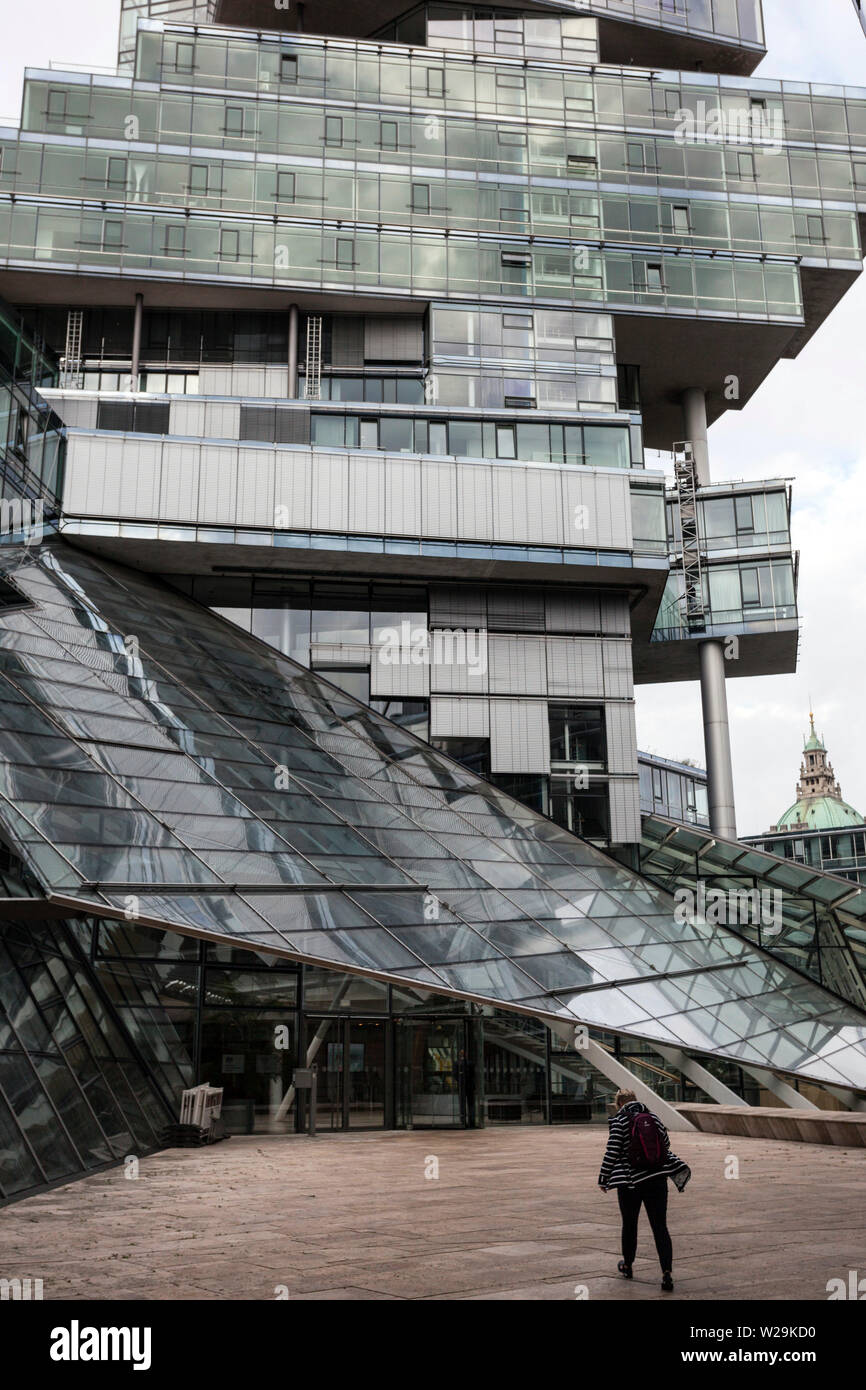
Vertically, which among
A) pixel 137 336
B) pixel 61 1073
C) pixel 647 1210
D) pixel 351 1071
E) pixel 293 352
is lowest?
pixel 647 1210

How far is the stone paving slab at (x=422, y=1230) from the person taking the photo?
9562mm

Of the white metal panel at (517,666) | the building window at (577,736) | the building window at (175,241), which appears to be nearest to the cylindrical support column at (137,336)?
the building window at (175,241)

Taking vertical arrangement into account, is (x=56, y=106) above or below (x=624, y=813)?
above

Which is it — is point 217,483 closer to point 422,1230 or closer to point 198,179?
point 198,179

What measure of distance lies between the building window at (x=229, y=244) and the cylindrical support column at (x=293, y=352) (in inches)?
105

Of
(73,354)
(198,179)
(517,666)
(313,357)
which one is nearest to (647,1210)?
(517,666)

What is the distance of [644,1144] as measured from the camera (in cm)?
1006

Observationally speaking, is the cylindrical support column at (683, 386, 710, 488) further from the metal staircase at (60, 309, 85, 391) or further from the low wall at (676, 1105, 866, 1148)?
the low wall at (676, 1105, 866, 1148)

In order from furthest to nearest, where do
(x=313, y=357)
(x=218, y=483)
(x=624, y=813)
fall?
(x=313, y=357) < (x=624, y=813) < (x=218, y=483)

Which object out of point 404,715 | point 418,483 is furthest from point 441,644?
point 418,483

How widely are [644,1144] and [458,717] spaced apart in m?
30.7

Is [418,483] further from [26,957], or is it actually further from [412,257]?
[26,957]

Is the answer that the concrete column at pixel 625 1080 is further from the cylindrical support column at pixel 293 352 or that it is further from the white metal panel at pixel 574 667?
the cylindrical support column at pixel 293 352

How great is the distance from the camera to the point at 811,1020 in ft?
93.5
